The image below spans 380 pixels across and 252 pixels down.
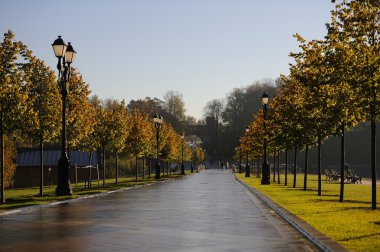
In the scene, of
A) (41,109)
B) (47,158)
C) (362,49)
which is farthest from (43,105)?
(47,158)

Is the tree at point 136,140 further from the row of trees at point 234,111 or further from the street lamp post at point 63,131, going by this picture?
the row of trees at point 234,111

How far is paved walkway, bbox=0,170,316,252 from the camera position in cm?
1182

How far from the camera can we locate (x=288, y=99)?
33344mm

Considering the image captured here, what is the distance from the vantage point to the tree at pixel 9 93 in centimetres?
2432

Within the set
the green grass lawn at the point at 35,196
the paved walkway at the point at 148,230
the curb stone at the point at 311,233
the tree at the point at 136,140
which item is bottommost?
the green grass lawn at the point at 35,196

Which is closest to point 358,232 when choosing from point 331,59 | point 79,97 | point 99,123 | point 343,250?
point 343,250

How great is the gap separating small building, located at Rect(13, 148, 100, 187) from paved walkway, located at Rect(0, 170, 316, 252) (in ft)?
148

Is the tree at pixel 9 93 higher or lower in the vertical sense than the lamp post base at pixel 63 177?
higher

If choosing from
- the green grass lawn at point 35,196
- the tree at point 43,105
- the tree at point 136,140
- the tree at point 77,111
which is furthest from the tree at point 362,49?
the tree at point 136,140

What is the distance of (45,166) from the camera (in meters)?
71.1

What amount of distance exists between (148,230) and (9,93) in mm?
12411

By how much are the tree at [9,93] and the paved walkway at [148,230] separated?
16.8 ft

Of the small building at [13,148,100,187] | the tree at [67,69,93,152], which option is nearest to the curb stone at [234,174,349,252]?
the tree at [67,69,93,152]

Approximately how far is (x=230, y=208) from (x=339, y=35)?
267 inches
